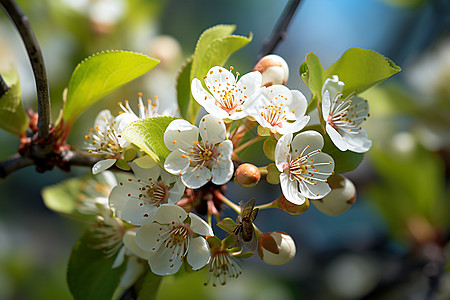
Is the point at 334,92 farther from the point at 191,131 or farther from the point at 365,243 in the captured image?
the point at 365,243

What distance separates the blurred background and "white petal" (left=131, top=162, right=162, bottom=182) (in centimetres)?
84

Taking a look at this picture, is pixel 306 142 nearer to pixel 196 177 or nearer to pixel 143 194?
pixel 196 177

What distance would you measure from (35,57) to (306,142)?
0.56m

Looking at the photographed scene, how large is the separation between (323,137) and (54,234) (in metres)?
2.98

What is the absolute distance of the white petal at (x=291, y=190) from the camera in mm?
842

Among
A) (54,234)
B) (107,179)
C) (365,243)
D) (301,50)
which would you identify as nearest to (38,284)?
(54,234)

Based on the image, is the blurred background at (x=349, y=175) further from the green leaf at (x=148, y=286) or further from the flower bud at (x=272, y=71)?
the flower bud at (x=272, y=71)

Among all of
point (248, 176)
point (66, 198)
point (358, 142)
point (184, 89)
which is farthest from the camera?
point (66, 198)

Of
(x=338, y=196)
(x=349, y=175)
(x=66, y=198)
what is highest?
(x=338, y=196)

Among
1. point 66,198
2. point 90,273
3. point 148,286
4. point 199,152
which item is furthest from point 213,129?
point 66,198

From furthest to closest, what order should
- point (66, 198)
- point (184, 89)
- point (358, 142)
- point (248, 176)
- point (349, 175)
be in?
point (349, 175) < point (66, 198) < point (184, 89) < point (358, 142) < point (248, 176)

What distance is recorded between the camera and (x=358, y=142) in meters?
0.93

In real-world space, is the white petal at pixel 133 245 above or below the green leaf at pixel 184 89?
below

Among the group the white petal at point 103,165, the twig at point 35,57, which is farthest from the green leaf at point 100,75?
the white petal at point 103,165
